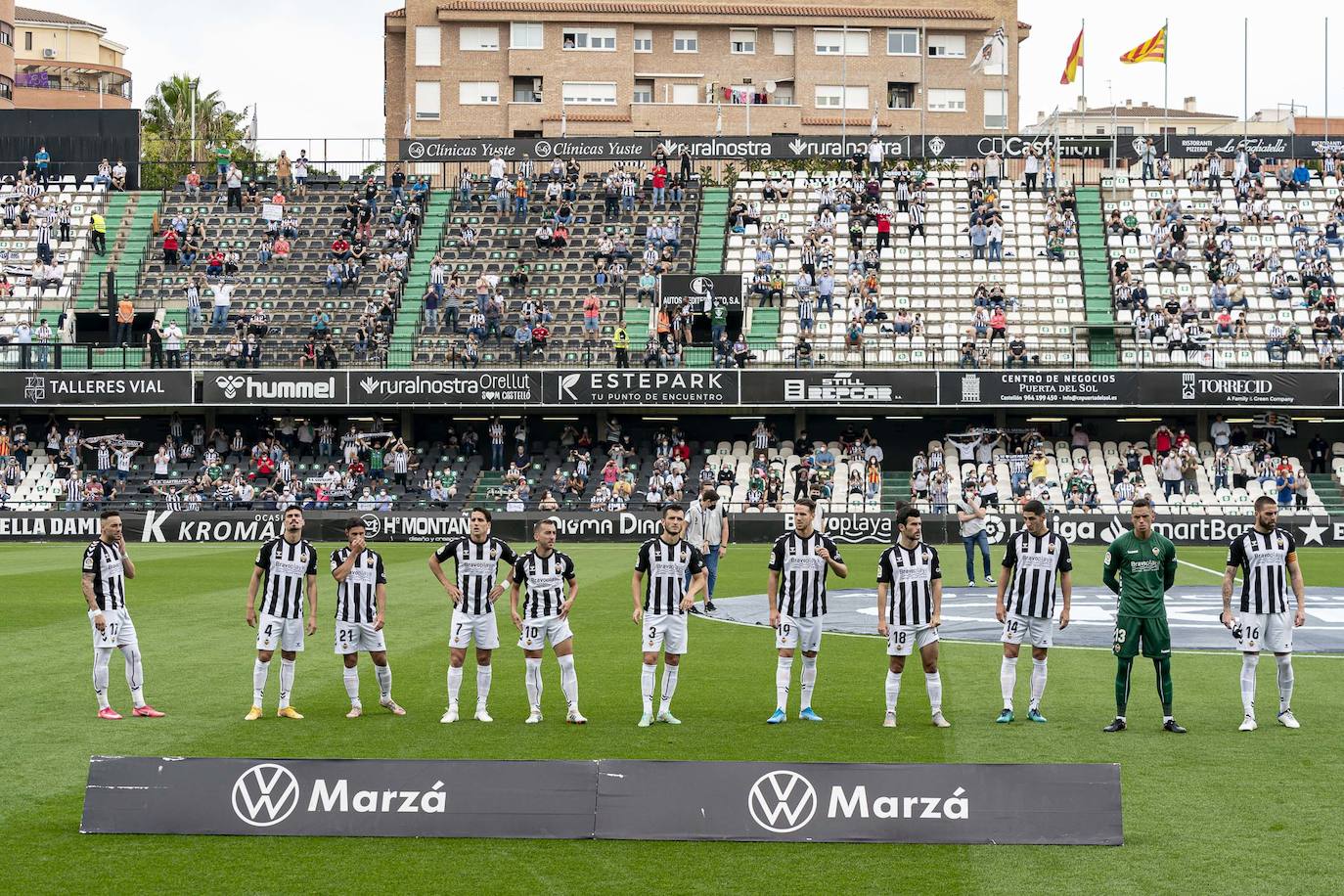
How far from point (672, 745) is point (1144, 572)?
4423 mm

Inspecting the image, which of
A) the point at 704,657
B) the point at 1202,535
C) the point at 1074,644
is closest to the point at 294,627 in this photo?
the point at 704,657

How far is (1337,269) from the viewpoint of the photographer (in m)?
A: 48.3

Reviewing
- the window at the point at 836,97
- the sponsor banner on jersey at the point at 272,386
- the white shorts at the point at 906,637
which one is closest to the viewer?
the white shorts at the point at 906,637

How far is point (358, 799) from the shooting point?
9695 mm

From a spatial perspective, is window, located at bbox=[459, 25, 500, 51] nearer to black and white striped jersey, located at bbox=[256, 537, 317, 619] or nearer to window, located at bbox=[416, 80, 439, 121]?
window, located at bbox=[416, 80, 439, 121]

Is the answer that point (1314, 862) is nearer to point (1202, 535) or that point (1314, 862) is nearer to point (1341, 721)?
point (1341, 721)

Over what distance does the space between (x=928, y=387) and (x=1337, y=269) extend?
14785mm

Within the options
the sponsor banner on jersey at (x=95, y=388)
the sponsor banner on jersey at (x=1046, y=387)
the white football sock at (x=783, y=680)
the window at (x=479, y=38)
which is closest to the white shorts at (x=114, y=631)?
the white football sock at (x=783, y=680)

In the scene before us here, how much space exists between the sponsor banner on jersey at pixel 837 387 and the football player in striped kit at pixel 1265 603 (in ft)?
100

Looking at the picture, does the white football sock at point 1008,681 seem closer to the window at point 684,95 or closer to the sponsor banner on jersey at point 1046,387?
the sponsor banner on jersey at point 1046,387

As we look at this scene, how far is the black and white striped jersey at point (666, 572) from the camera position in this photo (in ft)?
44.4

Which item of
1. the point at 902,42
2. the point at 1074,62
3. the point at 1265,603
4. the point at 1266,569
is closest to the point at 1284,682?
the point at 1265,603

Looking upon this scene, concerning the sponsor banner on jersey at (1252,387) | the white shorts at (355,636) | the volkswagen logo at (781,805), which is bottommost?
the volkswagen logo at (781,805)

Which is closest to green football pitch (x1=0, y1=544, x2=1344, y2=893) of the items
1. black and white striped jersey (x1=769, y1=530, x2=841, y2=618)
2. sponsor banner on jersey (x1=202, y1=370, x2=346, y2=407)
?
black and white striped jersey (x1=769, y1=530, x2=841, y2=618)
